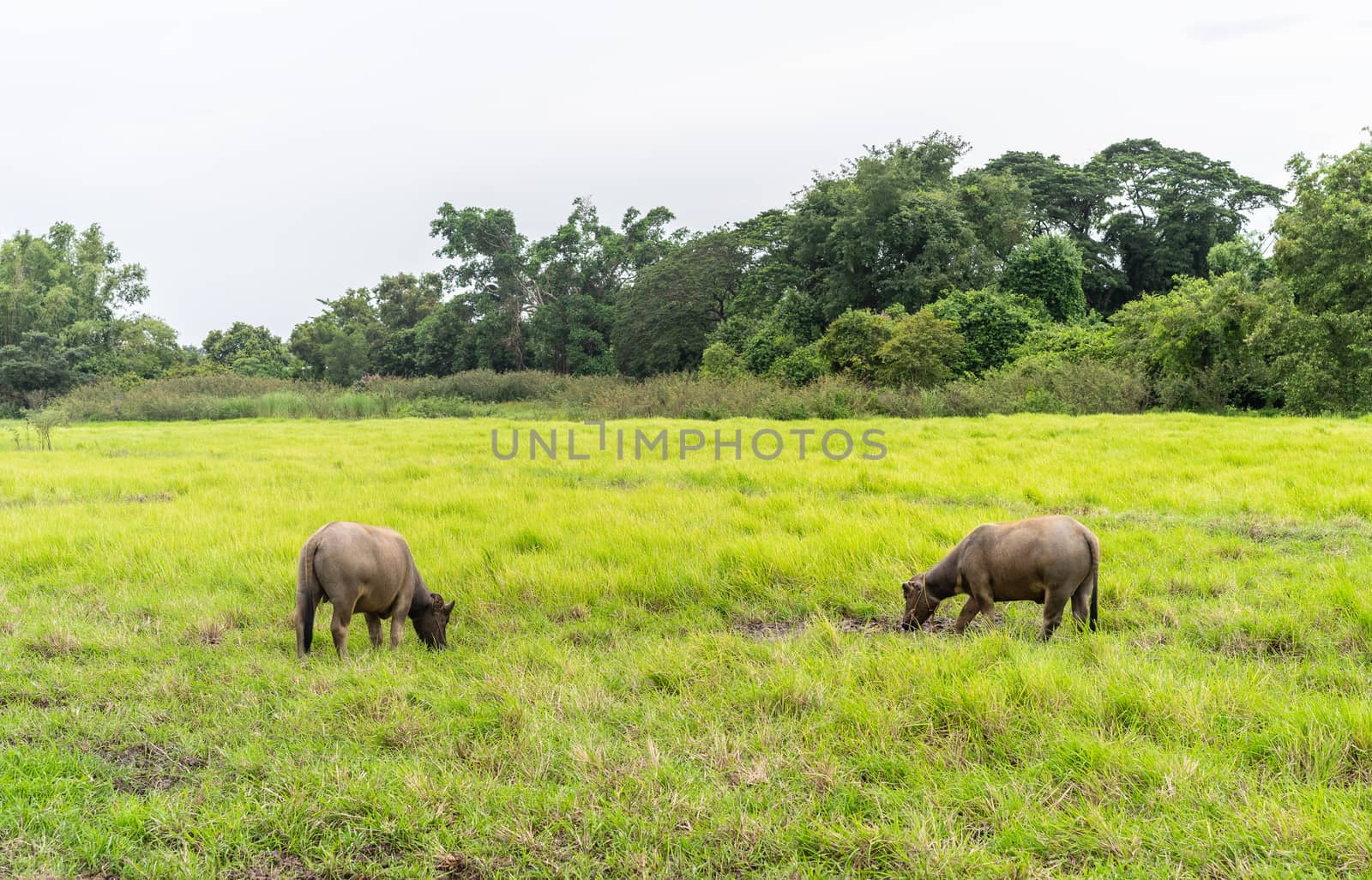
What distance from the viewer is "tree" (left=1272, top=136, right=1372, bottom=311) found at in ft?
62.3

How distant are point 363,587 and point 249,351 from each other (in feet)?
208

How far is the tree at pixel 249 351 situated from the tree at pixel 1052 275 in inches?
1780

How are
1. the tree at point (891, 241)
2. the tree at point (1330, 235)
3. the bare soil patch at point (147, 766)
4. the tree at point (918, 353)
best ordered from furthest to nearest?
the tree at point (891, 241) < the tree at point (918, 353) < the tree at point (1330, 235) < the bare soil patch at point (147, 766)

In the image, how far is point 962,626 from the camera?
15.7ft

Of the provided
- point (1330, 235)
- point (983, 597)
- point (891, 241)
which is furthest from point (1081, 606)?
point (891, 241)

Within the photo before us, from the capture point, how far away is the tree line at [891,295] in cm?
2062

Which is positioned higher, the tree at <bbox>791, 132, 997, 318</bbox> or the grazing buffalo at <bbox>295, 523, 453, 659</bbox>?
the tree at <bbox>791, 132, 997, 318</bbox>

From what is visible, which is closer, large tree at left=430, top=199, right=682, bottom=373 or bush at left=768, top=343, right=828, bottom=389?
bush at left=768, top=343, right=828, bottom=389

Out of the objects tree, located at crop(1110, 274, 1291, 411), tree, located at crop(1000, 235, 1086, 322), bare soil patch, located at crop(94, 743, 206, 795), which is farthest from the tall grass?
bare soil patch, located at crop(94, 743, 206, 795)

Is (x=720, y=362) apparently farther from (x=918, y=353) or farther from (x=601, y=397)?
(x=918, y=353)

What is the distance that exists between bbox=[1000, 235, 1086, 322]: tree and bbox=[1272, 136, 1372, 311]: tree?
1179 centimetres

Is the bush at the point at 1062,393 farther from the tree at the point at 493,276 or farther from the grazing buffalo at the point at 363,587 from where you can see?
the tree at the point at 493,276

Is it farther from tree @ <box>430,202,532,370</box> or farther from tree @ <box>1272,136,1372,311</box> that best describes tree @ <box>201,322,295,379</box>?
tree @ <box>1272,136,1372,311</box>

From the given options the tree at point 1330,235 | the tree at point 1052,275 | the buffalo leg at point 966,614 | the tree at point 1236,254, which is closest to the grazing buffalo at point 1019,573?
the buffalo leg at point 966,614
